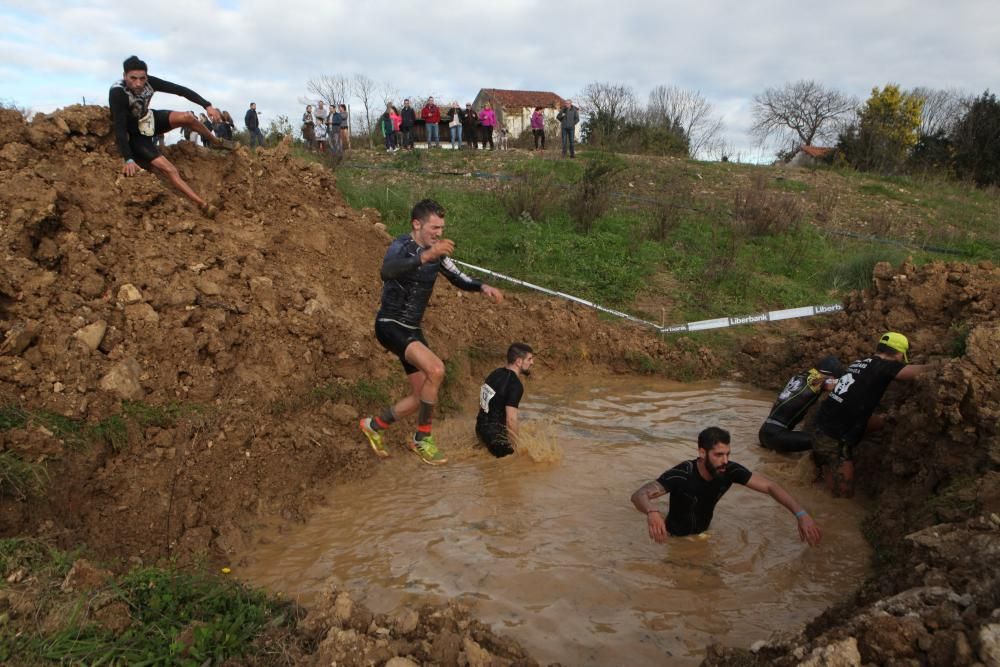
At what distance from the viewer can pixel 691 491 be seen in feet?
16.4

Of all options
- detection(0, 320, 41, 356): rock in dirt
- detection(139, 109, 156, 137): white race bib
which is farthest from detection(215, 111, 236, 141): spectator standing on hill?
detection(0, 320, 41, 356): rock in dirt

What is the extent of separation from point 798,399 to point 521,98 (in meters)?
43.8

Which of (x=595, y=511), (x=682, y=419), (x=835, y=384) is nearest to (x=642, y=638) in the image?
(x=595, y=511)

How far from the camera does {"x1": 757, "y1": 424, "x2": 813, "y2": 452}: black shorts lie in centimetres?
682

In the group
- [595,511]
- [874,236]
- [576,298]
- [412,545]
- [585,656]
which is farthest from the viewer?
[874,236]

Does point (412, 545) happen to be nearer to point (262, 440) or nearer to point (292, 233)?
point (262, 440)

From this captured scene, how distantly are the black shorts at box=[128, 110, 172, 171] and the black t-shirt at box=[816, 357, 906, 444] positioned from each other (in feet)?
25.6

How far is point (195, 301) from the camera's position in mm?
6402

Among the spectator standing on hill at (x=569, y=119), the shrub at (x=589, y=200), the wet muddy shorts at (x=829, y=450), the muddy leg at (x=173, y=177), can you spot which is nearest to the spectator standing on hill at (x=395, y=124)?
the spectator standing on hill at (x=569, y=119)

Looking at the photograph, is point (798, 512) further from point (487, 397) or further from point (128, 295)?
point (128, 295)

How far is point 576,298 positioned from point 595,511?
5788 mm

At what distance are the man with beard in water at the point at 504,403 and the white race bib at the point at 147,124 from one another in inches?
192

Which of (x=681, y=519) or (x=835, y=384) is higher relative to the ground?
(x=835, y=384)

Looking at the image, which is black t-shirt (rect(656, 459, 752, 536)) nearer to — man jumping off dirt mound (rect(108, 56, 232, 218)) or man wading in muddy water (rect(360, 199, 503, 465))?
man wading in muddy water (rect(360, 199, 503, 465))
